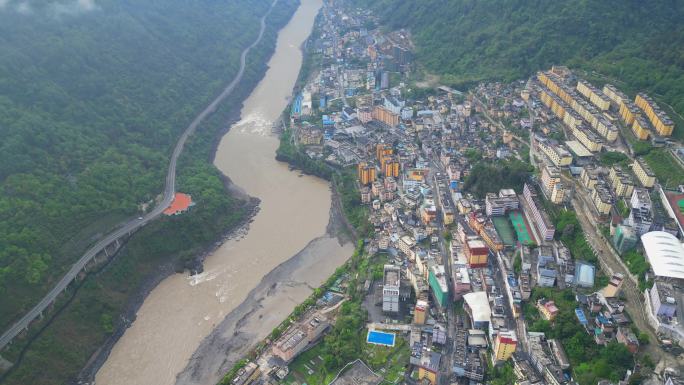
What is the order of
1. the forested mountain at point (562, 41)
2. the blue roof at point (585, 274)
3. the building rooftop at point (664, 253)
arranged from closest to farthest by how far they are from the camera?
the building rooftop at point (664, 253) < the blue roof at point (585, 274) < the forested mountain at point (562, 41)

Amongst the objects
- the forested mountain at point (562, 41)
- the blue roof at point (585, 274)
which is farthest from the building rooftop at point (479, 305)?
the forested mountain at point (562, 41)

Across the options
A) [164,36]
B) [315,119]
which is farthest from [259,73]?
[315,119]

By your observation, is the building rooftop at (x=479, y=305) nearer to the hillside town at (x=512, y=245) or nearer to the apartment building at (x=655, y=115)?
the hillside town at (x=512, y=245)

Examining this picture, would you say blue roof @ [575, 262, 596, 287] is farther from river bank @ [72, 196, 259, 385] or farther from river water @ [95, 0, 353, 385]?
river bank @ [72, 196, 259, 385]

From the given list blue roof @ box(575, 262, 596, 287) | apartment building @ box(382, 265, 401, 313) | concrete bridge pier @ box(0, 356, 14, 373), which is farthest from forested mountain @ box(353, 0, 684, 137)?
concrete bridge pier @ box(0, 356, 14, 373)

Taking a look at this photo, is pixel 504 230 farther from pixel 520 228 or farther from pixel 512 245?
pixel 512 245

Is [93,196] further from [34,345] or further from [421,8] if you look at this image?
[421,8]
